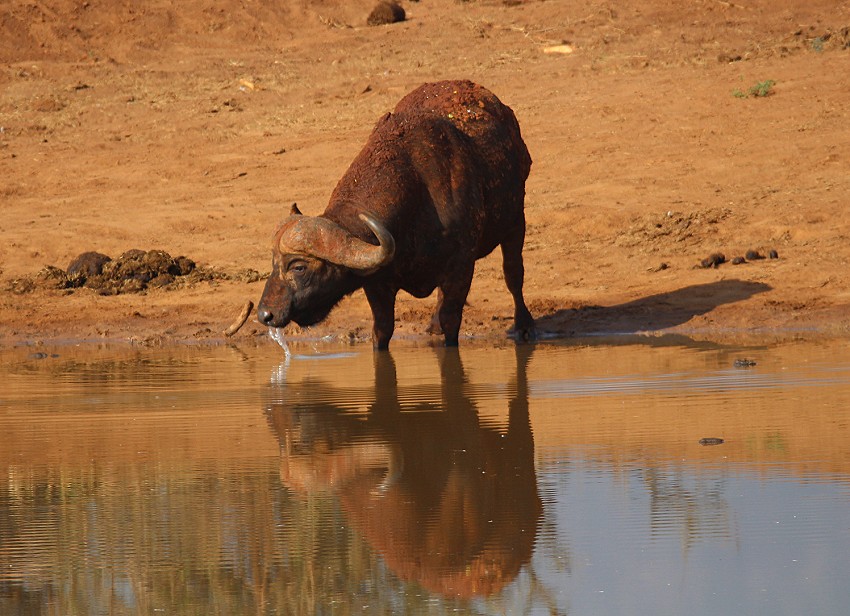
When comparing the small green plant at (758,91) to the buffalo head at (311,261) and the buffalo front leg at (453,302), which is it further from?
the buffalo head at (311,261)

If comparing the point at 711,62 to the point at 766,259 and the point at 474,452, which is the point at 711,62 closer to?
the point at 766,259

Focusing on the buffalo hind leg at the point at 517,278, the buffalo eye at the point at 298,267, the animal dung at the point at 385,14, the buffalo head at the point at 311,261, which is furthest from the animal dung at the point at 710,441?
the animal dung at the point at 385,14

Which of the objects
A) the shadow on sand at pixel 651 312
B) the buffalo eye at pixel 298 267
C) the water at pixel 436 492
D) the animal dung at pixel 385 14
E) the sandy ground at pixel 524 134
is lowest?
the water at pixel 436 492

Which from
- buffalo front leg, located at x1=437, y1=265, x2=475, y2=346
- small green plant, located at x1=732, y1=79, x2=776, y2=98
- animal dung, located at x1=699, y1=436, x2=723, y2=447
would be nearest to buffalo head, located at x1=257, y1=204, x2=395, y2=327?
buffalo front leg, located at x1=437, y1=265, x2=475, y2=346

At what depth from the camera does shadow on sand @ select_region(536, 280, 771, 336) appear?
13.1 meters

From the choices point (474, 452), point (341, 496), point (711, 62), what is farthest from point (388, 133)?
point (711, 62)

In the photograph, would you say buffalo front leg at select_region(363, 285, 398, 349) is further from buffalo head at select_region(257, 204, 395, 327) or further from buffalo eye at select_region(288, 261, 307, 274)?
buffalo eye at select_region(288, 261, 307, 274)

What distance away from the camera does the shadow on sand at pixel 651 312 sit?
43.1 ft

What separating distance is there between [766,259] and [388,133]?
15.7 ft

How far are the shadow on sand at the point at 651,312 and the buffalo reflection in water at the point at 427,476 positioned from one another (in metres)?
3.51

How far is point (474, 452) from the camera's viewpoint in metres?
7.25

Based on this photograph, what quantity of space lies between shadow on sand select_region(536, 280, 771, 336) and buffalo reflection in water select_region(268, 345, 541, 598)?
3506mm

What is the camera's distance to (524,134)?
65.5 feet

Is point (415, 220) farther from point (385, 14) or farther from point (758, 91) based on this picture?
point (385, 14)
